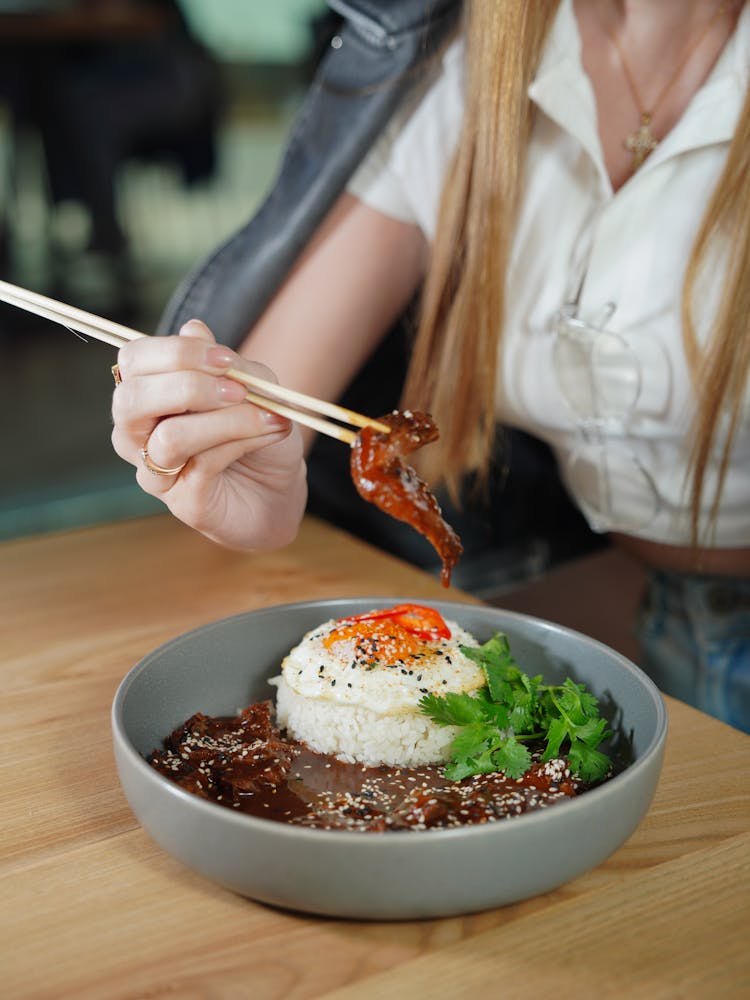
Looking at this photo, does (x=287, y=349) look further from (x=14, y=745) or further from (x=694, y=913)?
(x=694, y=913)

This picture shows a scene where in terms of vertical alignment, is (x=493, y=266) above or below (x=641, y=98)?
below

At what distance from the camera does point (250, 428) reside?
97cm

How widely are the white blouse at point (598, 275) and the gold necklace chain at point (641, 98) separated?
0.06 meters

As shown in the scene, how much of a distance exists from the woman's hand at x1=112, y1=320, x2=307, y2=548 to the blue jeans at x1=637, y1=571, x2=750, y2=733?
2.29ft

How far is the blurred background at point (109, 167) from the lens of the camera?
13.5 feet

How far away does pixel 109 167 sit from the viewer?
4.58 m

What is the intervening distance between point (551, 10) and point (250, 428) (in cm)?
Answer: 76

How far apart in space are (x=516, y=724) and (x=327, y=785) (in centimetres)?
16

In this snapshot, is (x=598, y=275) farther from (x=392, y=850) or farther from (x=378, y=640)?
(x=392, y=850)

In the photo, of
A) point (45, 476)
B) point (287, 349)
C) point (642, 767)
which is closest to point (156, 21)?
point (45, 476)

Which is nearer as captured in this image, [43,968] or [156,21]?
[43,968]

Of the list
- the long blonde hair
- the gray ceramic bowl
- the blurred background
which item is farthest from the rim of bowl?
the blurred background

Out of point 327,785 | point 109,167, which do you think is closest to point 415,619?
point 327,785


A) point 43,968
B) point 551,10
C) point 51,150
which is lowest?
point 51,150
